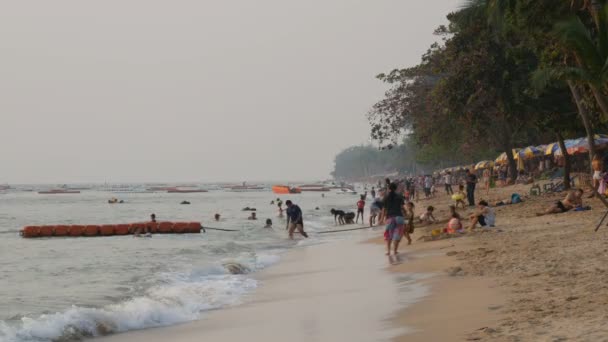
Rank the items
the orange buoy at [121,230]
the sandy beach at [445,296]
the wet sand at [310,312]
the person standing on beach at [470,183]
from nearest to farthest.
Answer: the sandy beach at [445,296]
the wet sand at [310,312]
the person standing on beach at [470,183]
the orange buoy at [121,230]

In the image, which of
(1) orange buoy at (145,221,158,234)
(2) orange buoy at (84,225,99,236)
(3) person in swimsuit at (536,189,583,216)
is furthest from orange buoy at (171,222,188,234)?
(3) person in swimsuit at (536,189,583,216)

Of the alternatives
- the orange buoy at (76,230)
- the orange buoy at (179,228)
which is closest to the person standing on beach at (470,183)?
the orange buoy at (179,228)

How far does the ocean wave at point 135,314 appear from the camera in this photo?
9.57 meters

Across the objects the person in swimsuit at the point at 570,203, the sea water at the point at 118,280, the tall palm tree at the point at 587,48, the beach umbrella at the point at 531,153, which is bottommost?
the sea water at the point at 118,280

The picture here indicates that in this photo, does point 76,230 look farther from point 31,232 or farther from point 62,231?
point 31,232

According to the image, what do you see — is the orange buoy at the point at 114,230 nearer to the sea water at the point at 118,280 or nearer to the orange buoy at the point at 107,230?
the orange buoy at the point at 107,230

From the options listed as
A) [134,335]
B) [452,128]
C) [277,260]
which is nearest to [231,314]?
[134,335]

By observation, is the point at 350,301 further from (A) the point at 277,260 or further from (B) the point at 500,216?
(B) the point at 500,216

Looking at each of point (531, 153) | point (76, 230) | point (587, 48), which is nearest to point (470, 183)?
point (587, 48)

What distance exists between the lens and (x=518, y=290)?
8.95 m

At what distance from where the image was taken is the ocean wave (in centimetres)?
957

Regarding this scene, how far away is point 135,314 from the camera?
34.7 ft

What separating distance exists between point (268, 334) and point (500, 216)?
51.4ft

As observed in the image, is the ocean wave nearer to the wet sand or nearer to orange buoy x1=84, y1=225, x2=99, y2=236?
the wet sand
